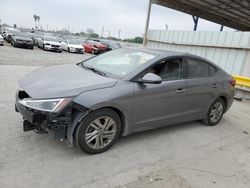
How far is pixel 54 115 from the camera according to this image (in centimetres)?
290

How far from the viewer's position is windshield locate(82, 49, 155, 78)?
147 inches

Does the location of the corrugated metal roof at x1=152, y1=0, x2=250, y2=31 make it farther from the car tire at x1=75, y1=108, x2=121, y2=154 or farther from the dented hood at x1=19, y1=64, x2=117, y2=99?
the car tire at x1=75, y1=108, x2=121, y2=154

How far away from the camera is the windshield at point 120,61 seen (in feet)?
12.3

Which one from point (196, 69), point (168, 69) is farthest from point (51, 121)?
point (196, 69)

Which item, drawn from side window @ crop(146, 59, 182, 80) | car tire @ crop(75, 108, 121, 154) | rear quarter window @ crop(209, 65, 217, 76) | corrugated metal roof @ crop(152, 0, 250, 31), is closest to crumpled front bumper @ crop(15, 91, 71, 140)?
car tire @ crop(75, 108, 121, 154)

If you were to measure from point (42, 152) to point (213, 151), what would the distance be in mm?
2669

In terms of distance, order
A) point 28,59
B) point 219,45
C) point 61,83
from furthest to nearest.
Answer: point 28,59 → point 219,45 → point 61,83

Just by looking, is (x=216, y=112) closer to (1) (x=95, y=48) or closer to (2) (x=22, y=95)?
(2) (x=22, y=95)

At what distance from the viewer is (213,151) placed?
3906mm

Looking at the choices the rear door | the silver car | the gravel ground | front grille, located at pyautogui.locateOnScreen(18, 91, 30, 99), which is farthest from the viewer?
the gravel ground

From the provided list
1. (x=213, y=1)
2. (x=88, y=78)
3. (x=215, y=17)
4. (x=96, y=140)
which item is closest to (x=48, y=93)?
(x=88, y=78)

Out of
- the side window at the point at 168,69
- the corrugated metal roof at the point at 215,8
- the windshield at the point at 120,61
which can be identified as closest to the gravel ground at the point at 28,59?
the corrugated metal roof at the point at 215,8

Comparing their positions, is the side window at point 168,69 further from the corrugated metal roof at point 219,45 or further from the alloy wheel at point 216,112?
the corrugated metal roof at point 219,45

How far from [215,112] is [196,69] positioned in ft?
3.84
